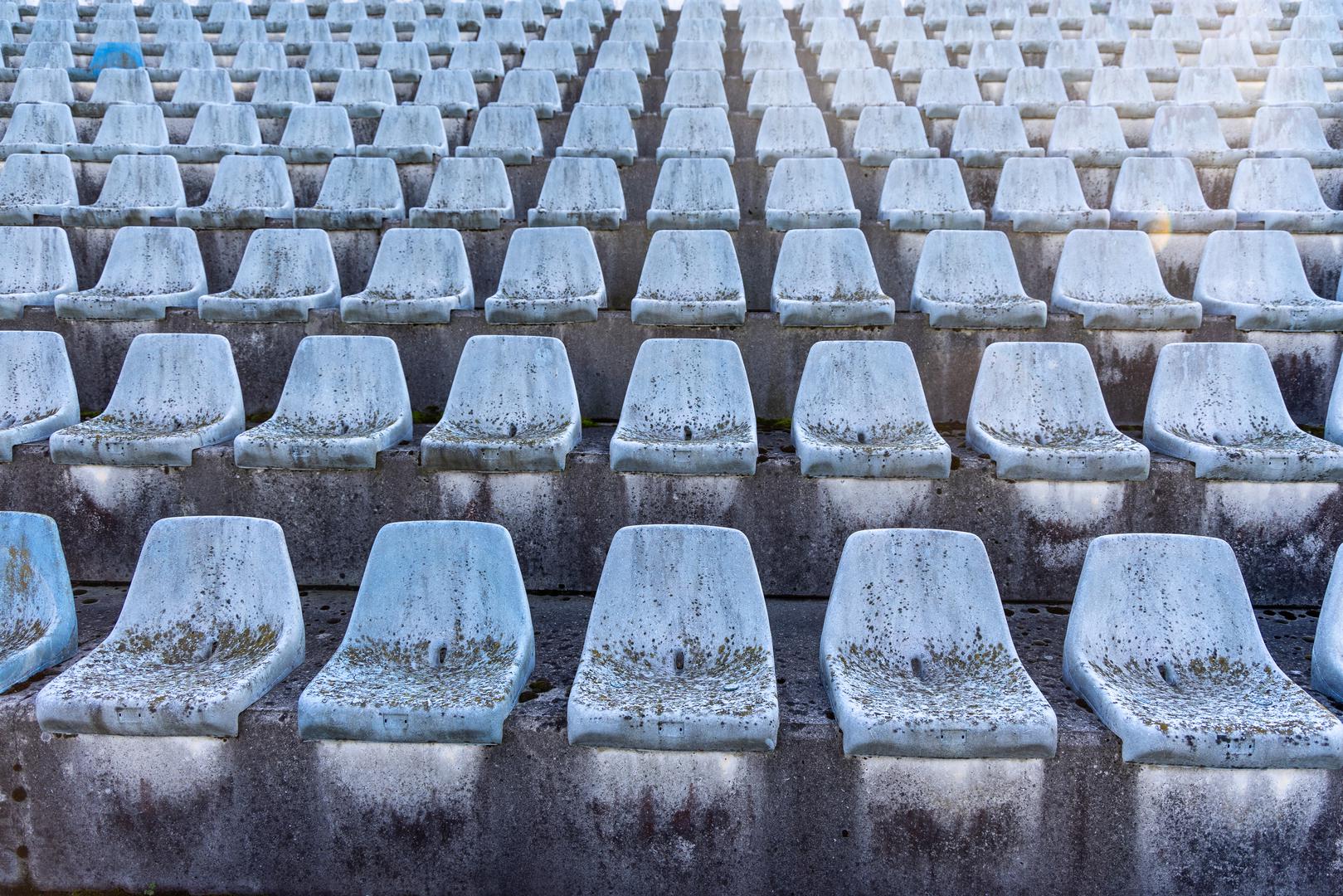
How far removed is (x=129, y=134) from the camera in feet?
13.4

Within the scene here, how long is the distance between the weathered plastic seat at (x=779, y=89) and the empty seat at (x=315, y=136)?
1.91 meters

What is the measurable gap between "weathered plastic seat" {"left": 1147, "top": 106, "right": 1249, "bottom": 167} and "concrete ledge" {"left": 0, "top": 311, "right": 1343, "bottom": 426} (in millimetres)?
1282

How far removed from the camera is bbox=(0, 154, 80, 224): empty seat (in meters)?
3.54

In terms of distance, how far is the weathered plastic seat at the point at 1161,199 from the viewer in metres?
3.33

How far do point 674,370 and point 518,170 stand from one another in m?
1.77

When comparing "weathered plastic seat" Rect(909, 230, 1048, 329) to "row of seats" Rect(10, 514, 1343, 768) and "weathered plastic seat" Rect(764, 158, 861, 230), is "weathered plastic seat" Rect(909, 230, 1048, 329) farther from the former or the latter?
"row of seats" Rect(10, 514, 1343, 768)

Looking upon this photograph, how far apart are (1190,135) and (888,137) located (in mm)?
1251

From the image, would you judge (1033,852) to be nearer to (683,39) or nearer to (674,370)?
(674,370)

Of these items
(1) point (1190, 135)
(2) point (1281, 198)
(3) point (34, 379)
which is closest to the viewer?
(3) point (34, 379)

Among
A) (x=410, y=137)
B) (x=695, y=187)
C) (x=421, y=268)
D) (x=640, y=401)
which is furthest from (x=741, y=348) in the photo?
(x=410, y=137)

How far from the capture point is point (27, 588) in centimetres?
199

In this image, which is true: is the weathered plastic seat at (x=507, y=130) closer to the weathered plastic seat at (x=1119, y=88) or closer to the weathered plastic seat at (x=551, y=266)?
the weathered plastic seat at (x=551, y=266)

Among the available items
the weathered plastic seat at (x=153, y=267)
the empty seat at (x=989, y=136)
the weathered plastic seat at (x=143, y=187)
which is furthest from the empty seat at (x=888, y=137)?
the weathered plastic seat at (x=143, y=187)

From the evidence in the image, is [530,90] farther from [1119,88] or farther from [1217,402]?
[1217,402]
